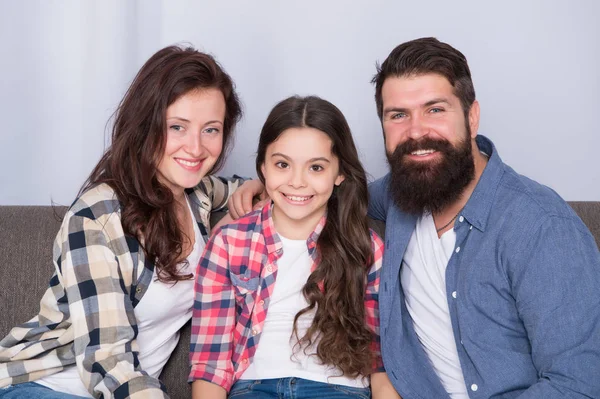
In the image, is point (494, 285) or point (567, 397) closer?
point (567, 397)

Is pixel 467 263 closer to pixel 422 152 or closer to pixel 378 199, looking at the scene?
pixel 422 152

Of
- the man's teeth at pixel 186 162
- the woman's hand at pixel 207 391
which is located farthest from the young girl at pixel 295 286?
the man's teeth at pixel 186 162

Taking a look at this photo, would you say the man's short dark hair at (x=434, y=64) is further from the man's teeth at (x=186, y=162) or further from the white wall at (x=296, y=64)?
the white wall at (x=296, y=64)

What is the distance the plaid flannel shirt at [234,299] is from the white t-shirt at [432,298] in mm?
120

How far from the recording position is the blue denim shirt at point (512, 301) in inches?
72.5

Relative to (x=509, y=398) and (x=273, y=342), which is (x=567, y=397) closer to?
(x=509, y=398)

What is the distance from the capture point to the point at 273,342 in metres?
2.17

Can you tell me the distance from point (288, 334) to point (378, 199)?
664mm

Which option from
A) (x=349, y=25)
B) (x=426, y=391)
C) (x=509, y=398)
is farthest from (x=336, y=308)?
(x=349, y=25)

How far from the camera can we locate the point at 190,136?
2.20 m

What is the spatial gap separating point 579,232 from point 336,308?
72 cm

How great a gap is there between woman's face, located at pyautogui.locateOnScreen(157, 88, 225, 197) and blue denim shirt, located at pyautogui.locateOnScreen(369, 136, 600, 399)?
0.65m

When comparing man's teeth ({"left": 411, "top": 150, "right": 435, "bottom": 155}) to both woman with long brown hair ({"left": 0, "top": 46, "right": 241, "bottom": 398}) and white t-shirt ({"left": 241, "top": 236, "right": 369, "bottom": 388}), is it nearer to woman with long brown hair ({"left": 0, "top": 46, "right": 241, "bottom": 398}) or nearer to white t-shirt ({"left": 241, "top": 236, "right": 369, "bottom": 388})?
white t-shirt ({"left": 241, "top": 236, "right": 369, "bottom": 388})

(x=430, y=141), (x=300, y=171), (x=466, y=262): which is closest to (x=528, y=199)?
(x=466, y=262)
